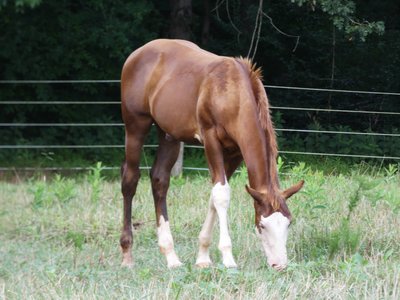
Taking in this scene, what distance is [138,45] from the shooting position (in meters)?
14.0

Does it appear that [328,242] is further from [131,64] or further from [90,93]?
[90,93]

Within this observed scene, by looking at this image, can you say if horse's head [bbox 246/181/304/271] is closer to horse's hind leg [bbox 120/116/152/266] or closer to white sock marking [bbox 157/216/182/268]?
white sock marking [bbox 157/216/182/268]

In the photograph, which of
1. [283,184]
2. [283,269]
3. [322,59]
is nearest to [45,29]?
[322,59]

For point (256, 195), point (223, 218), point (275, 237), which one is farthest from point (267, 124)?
point (275, 237)

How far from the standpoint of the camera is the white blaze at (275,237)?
5.05 metres

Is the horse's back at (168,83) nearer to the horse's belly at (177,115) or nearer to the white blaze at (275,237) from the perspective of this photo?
the horse's belly at (177,115)

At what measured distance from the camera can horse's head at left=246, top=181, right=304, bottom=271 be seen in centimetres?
506

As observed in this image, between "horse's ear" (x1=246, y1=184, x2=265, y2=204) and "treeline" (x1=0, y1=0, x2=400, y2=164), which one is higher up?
"horse's ear" (x1=246, y1=184, x2=265, y2=204)

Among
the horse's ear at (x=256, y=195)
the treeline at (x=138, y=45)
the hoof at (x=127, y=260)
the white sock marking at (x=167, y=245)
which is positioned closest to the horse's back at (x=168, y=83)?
the white sock marking at (x=167, y=245)

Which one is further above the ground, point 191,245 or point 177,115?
point 177,115

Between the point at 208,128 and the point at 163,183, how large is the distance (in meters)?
1.12

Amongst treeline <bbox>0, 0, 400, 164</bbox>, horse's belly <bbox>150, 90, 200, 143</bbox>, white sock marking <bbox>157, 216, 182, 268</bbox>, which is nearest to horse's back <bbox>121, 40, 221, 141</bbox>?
horse's belly <bbox>150, 90, 200, 143</bbox>

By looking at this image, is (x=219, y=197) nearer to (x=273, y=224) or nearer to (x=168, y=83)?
(x=273, y=224)

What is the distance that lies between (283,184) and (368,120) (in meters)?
4.90
